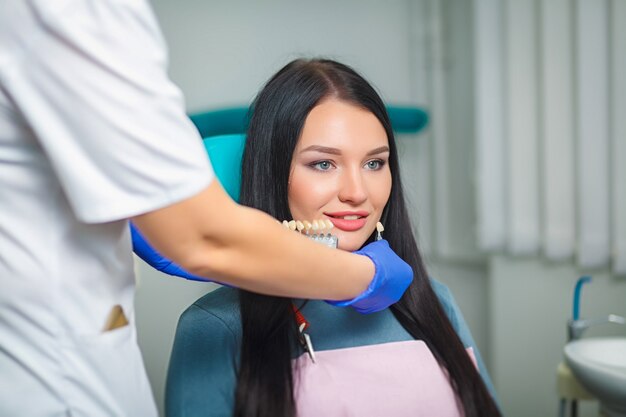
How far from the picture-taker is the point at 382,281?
37.1 inches

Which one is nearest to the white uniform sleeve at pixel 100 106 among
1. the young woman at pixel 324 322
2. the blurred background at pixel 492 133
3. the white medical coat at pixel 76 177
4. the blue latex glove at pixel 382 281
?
the white medical coat at pixel 76 177

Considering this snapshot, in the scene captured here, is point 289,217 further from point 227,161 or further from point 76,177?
point 76,177

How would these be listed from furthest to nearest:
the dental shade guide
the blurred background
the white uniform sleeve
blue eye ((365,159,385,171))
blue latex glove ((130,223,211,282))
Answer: the blurred background
blue eye ((365,159,385,171))
the dental shade guide
blue latex glove ((130,223,211,282))
the white uniform sleeve

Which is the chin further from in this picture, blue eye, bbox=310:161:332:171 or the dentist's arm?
the dentist's arm

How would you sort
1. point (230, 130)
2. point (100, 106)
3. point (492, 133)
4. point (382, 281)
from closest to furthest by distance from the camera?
point (100, 106), point (382, 281), point (230, 130), point (492, 133)

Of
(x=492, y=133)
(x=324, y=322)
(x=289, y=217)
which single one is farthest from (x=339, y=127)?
(x=492, y=133)

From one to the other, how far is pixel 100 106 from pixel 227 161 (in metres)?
0.75

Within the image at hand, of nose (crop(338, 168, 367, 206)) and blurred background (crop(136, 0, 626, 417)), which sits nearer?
nose (crop(338, 168, 367, 206))

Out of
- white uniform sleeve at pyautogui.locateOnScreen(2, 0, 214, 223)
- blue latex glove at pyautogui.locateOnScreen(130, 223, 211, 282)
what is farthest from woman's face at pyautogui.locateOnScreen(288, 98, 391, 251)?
white uniform sleeve at pyautogui.locateOnScreen(2, 0, 214, 223)

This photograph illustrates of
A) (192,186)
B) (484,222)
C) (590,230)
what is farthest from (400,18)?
(192,186)

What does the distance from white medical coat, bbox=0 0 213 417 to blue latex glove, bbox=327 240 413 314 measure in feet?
1.10

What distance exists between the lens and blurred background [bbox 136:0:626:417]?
2.03 meters

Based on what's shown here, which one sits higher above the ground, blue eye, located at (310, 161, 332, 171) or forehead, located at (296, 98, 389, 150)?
forehead, located at (296, 98, 389, 150)

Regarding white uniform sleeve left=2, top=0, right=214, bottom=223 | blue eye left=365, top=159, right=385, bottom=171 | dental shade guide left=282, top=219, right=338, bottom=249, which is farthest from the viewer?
blue eye left=365, top=159, right=385, bottom=171
